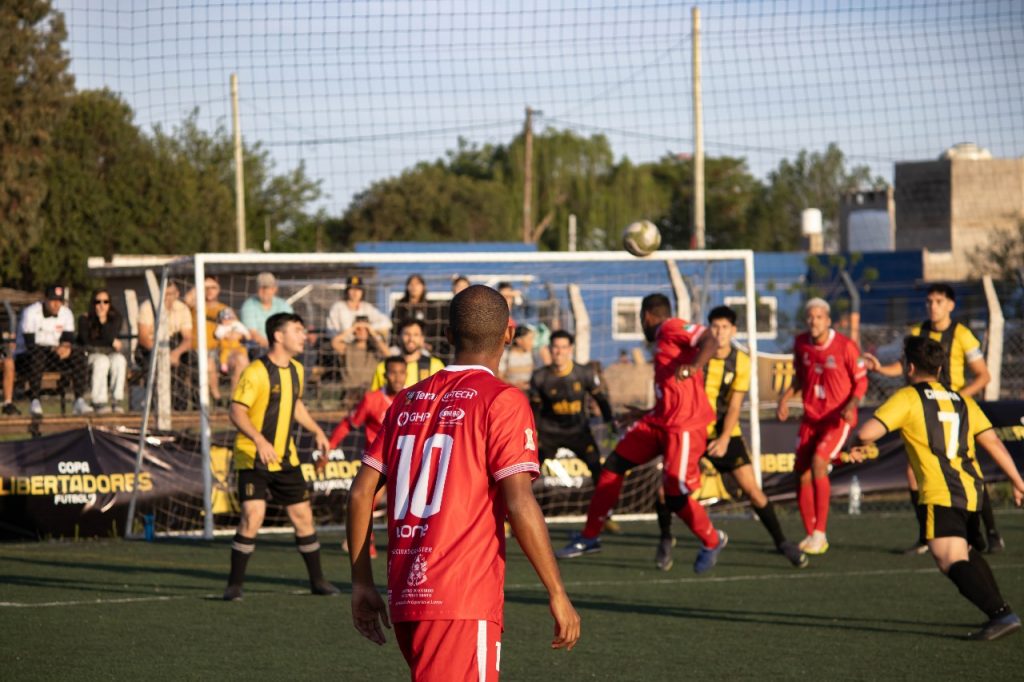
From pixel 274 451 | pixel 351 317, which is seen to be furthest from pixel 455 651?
pixel 351 317

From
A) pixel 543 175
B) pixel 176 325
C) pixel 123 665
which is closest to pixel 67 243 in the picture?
pixel 543 175

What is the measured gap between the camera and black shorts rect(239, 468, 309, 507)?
919cm

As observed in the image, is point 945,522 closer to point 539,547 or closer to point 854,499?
point 539,547

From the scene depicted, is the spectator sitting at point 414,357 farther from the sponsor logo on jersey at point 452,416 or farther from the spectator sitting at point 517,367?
the sponsor logo on jersey at point 452,416

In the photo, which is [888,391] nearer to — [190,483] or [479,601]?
[190,483]

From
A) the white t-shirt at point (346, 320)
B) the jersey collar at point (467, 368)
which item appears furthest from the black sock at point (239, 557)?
the white t-shirt at point (346, 320)

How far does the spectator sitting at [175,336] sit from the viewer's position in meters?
14.1

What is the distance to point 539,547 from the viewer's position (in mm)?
4074

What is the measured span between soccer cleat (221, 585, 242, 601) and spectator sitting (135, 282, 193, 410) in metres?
5.28

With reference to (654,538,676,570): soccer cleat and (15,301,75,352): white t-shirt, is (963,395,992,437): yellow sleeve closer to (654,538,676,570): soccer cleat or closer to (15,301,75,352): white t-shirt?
(654,538,676,570): soccer cleat

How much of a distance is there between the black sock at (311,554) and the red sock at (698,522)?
2.77 meters

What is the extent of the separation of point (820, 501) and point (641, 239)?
2939mm

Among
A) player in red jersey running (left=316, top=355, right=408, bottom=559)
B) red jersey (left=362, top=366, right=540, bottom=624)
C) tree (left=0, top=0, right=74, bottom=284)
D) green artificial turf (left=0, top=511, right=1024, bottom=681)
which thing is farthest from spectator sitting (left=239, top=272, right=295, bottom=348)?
tree (left=0, top=0, right=74, bottom=284)

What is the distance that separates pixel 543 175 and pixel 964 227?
22393 millimetres
